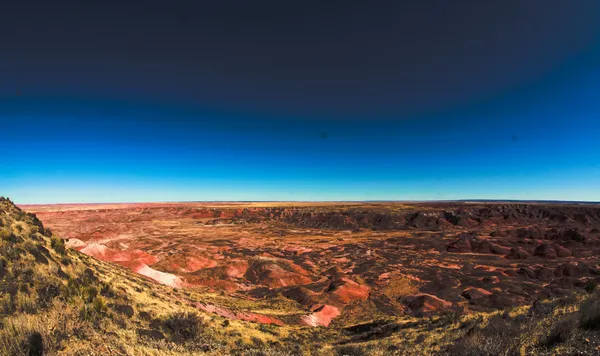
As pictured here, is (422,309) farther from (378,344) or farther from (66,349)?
(66,349)

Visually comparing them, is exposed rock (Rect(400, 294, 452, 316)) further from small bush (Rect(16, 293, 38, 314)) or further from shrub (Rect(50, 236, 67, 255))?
shrub (Rect(50, 236, 67, 255))

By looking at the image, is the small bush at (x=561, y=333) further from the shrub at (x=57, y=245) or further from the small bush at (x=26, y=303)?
the shrub at (x=57, y=245)

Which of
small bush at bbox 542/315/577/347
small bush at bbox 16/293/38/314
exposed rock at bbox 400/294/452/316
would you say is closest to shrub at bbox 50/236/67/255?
small bush at bbox 16/293/38/314

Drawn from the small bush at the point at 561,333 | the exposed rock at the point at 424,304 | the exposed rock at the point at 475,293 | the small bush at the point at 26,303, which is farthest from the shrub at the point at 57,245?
the exposed rock at the point at 475,293

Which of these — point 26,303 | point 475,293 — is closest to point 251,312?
point 26,303

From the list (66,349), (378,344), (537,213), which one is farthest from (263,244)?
(537,213)

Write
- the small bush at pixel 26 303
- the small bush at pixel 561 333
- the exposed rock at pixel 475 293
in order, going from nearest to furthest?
1. the small bush at pixel 561 333
2. the small bush at pixel 26 303
3. the exposed rock at pixel 475 293

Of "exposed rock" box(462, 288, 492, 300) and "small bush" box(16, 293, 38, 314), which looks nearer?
"small bush" box(16, 293, 38, 314)

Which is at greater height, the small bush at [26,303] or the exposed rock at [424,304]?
the small bush at [26,303]

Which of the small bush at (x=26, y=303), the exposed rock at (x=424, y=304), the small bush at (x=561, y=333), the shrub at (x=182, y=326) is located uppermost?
the small bush at (x=26, y=303)
